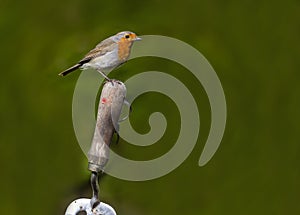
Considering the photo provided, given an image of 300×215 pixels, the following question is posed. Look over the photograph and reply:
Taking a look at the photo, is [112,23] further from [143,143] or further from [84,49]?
[143,143]

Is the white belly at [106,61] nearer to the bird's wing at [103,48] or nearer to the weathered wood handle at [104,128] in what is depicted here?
the bird's wing at [103,48]

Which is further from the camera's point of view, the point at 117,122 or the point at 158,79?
the point at 158,79

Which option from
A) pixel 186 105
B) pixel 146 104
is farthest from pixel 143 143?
pixel 146 104

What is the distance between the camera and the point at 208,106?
1.90 m

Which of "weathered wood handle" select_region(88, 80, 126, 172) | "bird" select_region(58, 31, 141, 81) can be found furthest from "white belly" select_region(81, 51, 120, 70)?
"weathered wood handle" select_region(88, 80, 126, 172)

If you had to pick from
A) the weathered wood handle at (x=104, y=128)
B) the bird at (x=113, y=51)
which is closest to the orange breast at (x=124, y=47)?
the bird at (x=113, y=51)

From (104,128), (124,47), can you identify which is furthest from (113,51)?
(104,128)

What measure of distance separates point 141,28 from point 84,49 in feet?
0.53

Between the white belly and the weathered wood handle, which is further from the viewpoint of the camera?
the white belly

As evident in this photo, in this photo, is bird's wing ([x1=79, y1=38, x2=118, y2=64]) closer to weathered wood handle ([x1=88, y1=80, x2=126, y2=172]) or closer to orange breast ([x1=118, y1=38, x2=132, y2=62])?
Result: orange breast ([x1=118, y1=38, x2=132, y2=62])

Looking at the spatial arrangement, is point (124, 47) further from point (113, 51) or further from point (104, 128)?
point (104, 128)

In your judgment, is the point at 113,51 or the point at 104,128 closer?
the point at 104,128

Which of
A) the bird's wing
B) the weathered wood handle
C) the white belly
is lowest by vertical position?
the weathered wood handle

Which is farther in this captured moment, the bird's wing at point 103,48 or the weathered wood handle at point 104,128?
the bird's wing at point 103,48
